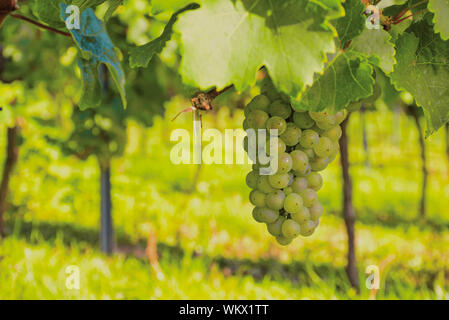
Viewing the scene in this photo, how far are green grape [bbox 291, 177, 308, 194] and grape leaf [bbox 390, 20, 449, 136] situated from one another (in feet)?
0.82

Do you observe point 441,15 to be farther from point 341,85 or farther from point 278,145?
point 278,145

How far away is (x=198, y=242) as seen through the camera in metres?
4.36

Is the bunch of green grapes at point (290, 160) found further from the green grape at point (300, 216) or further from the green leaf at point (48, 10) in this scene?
the green leaf at point (48, 10)

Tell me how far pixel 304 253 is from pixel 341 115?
358 centimetres

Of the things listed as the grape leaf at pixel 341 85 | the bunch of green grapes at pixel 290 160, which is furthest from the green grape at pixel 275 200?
the grape leaf at pixel 341 85

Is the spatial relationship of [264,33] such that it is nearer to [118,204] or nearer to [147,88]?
[147,88]

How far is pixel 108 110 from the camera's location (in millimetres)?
2859

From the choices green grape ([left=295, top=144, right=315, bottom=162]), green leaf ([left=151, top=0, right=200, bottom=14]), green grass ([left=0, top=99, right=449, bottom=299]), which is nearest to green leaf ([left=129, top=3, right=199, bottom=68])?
green leaf ([left=151, top=0, right=200, bottom=14])

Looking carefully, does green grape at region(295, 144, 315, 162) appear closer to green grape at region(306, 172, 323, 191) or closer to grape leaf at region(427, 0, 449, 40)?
green grape at region(306, 172, 323, 191)

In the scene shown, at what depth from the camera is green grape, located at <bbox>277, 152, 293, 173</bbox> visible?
2.76 feet

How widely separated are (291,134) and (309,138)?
4 cm

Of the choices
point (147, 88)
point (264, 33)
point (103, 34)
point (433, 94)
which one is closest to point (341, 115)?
point (433, 94)
